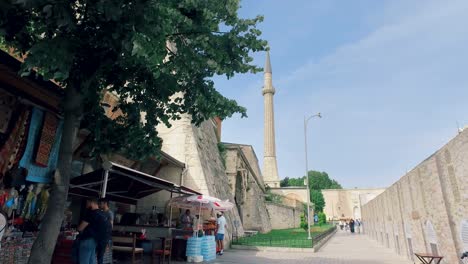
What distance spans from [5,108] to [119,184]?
502 cm

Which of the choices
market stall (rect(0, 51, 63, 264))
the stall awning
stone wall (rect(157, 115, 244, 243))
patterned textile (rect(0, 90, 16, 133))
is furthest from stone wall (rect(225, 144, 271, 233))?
patterned textile (rect(0, 90, 16, 133))

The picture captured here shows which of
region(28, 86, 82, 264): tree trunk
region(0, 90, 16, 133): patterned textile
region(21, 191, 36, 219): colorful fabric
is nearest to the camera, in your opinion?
region(28, 86, 82, 264): tree trunk

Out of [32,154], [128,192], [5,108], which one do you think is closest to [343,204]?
[128,192]

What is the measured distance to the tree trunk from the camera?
539 centimetres

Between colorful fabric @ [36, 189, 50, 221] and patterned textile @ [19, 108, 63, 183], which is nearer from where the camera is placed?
patterned textile @ [19, 108, 63, 183]

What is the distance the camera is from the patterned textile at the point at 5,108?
7.10m

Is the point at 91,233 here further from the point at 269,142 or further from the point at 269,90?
the point at 269,90

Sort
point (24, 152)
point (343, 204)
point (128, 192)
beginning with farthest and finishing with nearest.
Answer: point (343, 204)
point (128, 192)
point (24, 152)

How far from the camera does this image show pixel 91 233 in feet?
19.9

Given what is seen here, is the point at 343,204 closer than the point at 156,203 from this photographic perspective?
No

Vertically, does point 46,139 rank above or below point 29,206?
above

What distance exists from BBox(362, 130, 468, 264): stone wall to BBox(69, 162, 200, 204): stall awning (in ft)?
26.3

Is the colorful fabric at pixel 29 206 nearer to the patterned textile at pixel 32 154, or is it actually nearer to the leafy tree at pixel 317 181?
the patterned textile at pixel 32 154

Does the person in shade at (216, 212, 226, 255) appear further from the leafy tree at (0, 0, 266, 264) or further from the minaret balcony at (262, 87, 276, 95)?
the minaret balcony at (262, 87, 276, 95)
